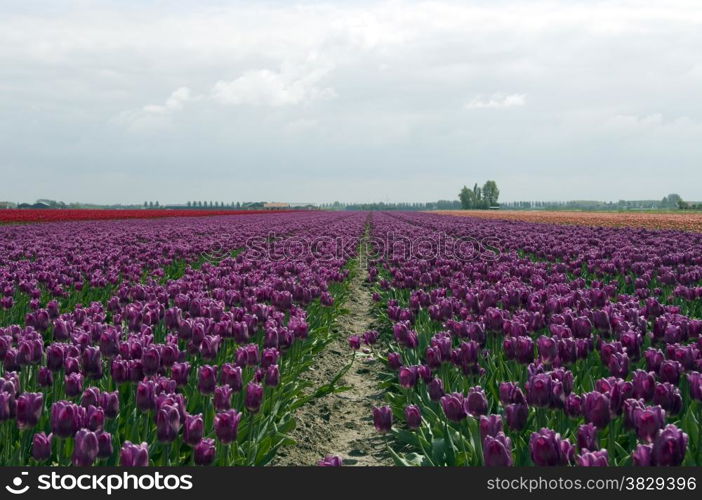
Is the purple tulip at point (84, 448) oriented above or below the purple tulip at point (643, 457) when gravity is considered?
below

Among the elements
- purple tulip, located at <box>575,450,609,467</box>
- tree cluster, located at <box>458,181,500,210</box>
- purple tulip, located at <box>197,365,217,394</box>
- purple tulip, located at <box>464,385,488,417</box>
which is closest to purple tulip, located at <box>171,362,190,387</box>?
purple tulip, located at <box>197,365,217,394</box>

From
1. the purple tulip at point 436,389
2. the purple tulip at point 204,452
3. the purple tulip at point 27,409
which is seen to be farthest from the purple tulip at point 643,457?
the purple tulip at point 27,409

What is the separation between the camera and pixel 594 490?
285 cm

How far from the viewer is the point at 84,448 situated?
10.3 feet

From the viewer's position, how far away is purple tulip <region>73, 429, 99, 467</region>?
3.13 meters

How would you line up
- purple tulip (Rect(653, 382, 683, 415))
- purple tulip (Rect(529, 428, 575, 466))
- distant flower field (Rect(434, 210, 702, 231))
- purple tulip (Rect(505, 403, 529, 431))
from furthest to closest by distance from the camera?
distant flower field (Rect(434, 210, 702, 231)) < purple tulip (Rect(653, 382, 683, 415)) < purple tulip (Rect(505, 403, 529, 431)) < purple tulip (Rect(529, 428, 575, 466))

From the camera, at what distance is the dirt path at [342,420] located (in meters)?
→ 5.16

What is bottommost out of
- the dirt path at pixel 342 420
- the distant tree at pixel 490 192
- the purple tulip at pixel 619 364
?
the dirt path at pixel 342 420

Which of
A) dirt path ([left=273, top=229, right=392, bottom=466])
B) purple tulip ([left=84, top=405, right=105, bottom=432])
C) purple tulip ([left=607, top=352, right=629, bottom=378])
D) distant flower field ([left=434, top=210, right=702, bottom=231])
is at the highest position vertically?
distant flower field ([left=434, top=210, right=702, bottom=231])

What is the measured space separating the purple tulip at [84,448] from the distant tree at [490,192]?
194m

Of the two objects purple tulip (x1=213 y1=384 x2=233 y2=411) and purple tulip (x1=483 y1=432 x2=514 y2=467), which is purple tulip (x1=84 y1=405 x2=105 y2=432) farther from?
purple tulip (x1=483 y1=432 x2=514 y2=467)

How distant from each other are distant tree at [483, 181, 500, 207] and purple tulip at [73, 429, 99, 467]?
636ft

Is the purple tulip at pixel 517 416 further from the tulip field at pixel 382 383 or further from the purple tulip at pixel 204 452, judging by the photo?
the purple tulip at pixel 204 452

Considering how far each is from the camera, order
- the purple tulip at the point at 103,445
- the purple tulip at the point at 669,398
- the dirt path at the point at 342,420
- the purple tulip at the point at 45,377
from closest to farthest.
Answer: the purple tulip at the point at 103,445 < the purple tulip at the point at 669,398 < the purple tulip at the point at 45,377 < the dirt path at the point at 342,420
